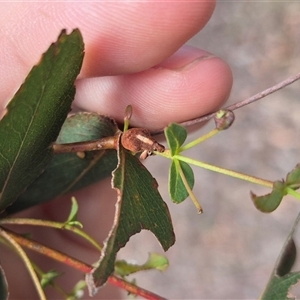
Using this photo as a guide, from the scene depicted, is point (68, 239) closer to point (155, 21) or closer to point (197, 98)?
point (197, 98)

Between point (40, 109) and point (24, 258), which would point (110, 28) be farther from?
point (24, 258)

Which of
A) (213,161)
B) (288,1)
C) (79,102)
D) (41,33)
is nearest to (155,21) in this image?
(41,33)

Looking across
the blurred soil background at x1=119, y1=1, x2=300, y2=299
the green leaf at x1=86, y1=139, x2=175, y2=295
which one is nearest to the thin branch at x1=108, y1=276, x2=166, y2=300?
the green leaf at x1=86, y1=139, x2=175, y2=295

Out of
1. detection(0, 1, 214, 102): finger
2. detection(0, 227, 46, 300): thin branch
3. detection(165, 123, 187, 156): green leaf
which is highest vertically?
detection(0, 1, 214, 102): finger

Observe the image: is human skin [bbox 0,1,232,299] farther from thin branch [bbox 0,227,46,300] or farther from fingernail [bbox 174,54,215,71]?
thin branch [bbox 0,227,46,300]

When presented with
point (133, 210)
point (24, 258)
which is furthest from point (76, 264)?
point (133, 210)
